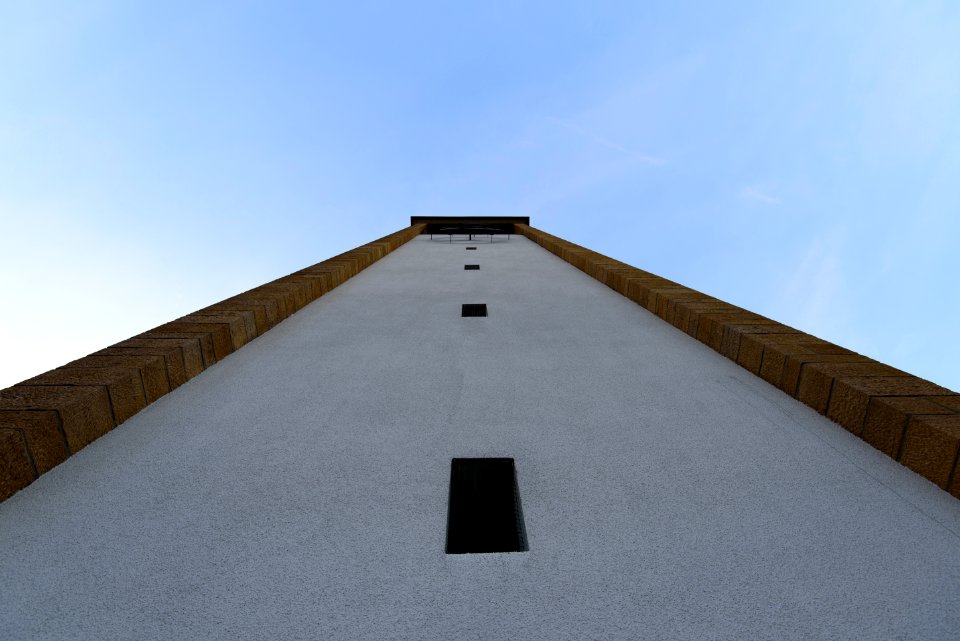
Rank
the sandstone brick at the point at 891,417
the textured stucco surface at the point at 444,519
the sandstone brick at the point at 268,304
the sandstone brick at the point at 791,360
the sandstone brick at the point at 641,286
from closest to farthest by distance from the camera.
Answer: the textured stucco surface at the point at 444,519, the sandstone brick at the point at 891,417, the sandstone brick at the point at 791,360, the sandstone brick at the point at 268,304, the sandstone brick at the point at 641,286

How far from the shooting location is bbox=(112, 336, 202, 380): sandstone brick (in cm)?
247

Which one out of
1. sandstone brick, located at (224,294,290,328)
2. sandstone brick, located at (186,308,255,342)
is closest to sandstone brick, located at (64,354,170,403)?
sandstone brick, located at (186,308,255,342)

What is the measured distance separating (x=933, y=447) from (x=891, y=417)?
0.61 ft

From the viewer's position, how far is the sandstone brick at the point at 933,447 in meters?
1.67

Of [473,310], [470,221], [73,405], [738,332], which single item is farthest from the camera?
[470,221]

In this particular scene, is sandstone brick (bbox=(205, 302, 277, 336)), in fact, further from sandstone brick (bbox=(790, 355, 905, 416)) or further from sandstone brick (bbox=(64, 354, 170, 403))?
sandstone brick (bbox=(790, 355, 905, 416))

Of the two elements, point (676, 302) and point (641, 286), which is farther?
point (641, 286)

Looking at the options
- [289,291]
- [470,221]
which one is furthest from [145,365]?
[470,221]

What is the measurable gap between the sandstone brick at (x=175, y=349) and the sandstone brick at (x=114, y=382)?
219mm

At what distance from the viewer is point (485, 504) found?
179 centimetres

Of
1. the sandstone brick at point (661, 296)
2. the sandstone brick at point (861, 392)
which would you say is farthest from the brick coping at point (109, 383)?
the sandstone brick at point (861, 392)

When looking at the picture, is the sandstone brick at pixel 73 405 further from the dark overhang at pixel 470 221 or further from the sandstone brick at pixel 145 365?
the dark overhang at pixel 470 221

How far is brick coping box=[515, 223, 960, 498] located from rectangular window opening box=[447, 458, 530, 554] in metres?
1.64

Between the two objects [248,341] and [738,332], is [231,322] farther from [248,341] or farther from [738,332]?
[738,332]
